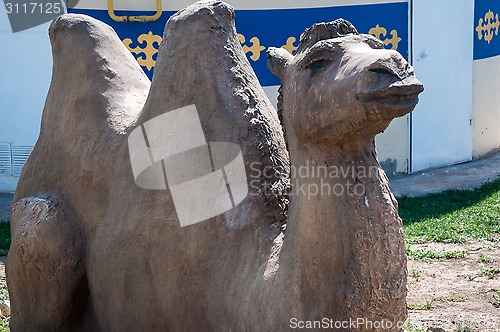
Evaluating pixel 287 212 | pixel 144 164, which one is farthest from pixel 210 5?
pixel 287 212

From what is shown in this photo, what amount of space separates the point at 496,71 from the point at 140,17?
5075 millimetres

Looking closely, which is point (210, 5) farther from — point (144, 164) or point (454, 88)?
point (454, 88)

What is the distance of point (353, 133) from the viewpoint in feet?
7.54

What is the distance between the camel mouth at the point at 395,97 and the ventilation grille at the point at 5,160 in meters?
7.55

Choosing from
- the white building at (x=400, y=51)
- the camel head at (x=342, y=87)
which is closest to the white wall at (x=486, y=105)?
the white building at (x=400, y=51)

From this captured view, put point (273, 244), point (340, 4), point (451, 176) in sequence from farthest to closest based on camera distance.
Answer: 1. point (451, 176)
2. point (340, 4)
3. point (273, 244)

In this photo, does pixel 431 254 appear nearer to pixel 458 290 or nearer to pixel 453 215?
pixel 458 290

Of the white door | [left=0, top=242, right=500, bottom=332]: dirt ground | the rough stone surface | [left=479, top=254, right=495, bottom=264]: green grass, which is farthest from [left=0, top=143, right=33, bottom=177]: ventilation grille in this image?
the rough stone surface

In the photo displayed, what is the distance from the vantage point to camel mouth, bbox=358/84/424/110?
7.05 ft

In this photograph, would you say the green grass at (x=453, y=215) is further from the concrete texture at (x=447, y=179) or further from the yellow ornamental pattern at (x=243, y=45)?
the yellow ornamental pattern at (x=243, y=45)

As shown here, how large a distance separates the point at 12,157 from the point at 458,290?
5.50 meters

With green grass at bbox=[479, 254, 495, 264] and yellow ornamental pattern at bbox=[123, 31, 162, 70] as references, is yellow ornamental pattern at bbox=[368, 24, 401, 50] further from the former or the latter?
green grass at bbox=[479, 254, 495, 264]

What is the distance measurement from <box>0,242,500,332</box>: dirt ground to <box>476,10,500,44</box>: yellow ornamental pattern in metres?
4.22

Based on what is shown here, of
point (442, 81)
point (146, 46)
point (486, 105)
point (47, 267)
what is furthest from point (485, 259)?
point (486, 105)
